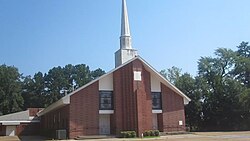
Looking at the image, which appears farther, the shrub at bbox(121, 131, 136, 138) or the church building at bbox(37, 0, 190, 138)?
the church building at bbox(37, 0, 190, 138)

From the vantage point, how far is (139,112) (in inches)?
1293

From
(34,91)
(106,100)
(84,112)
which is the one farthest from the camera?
(34,91)

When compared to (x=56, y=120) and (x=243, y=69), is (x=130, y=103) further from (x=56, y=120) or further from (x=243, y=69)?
(x=243, y=69)

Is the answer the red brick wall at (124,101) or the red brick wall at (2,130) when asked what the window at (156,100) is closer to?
the red brick wall at (124,101)

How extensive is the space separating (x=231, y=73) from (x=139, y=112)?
28.3 meters

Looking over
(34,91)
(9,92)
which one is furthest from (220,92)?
(34,91)

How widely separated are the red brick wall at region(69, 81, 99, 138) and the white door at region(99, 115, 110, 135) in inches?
46.6

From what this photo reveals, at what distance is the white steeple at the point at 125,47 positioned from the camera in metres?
43.3

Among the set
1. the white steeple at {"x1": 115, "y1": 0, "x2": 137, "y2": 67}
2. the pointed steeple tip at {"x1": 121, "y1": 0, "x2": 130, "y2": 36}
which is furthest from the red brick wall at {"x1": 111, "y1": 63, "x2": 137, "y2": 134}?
the pointed steeple tip at {"x1": 121, "y1": 0, "x2": 130, "y2": 36}

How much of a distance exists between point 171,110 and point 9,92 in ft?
141

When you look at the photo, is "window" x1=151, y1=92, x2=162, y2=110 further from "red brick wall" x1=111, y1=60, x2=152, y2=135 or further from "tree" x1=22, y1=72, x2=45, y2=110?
"tree" x1=22, y1=72, x2=45, y2=110

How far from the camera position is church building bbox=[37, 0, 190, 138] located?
32.7 meters

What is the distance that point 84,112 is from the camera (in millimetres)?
32969

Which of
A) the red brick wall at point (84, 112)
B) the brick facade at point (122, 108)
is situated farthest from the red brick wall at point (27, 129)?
the red brick wall at point (84, 112)
